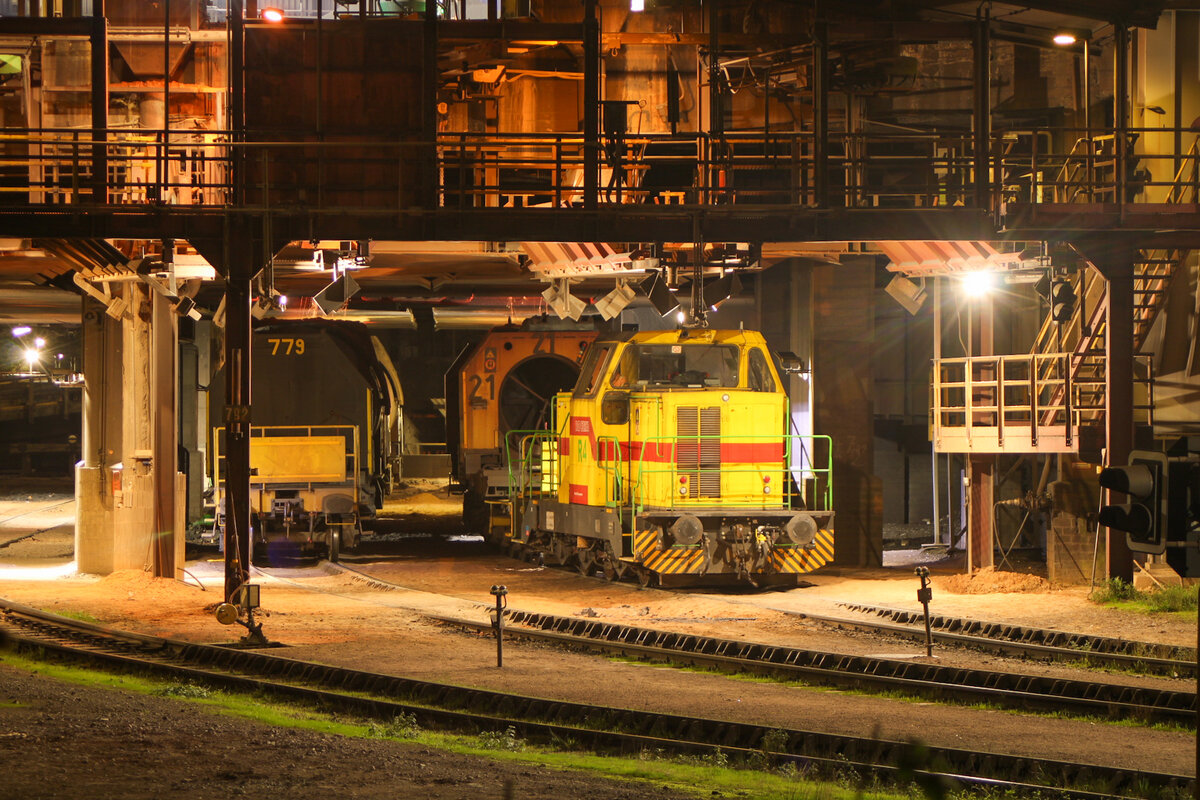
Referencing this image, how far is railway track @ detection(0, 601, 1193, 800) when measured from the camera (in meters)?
8.65

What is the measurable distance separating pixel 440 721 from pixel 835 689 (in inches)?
143


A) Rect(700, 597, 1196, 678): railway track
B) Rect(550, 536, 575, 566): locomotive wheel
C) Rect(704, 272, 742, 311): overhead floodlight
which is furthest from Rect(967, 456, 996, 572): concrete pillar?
Rect(550, 536, 575, 566): locomotive wheel

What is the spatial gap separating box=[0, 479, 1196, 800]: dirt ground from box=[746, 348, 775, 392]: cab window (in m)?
2.77

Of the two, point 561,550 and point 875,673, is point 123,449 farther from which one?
point 875,673

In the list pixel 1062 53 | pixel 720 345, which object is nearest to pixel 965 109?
pixel 1062 53

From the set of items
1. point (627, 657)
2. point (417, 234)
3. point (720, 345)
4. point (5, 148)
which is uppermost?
point (5, 148)

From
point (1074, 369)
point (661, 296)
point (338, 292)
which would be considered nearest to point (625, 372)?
point (661, 296)

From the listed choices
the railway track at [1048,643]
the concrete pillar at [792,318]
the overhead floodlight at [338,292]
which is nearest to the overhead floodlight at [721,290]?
the concrete pillar at [792,318]

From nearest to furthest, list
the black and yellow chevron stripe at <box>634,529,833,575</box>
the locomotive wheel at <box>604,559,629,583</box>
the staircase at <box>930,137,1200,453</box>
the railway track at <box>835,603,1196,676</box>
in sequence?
1. the railway track at <box>835,603,1196,676</box>
2. the black and yellow chevron stripe at <box>634,529,833,575</box>
3. the staircase at <box>930,137,1200,453</box>
4. the locomotive wheel at <box>604,559,629,583</box>

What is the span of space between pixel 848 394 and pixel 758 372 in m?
4.56

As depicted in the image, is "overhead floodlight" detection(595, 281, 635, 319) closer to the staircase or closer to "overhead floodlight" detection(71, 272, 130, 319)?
the staircase

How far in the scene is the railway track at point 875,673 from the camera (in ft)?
36.5

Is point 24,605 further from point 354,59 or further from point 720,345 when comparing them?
point 720,345

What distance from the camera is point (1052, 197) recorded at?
21.6 meters
